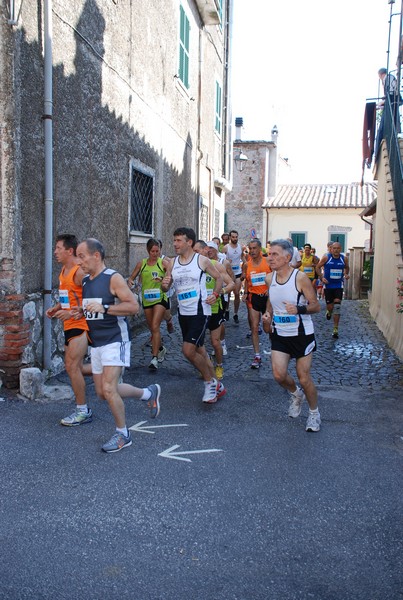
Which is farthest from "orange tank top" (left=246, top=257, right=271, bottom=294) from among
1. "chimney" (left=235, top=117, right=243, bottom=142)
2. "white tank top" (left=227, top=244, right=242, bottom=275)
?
"chimney" (left=235, top=117, right=243, bottom=142)

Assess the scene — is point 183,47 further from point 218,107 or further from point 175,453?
point 175,453

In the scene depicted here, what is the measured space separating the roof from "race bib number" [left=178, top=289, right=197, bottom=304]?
30.2 metres

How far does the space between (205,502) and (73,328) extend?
7.76ft

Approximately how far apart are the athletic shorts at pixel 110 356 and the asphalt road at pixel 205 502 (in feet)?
2.38

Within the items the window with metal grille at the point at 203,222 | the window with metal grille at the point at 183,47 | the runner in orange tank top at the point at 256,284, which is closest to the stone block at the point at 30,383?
the runner in orange tank top at the point at 256,284

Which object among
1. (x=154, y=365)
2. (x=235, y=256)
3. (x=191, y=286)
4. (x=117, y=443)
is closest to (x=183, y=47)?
(x=235, y=256)

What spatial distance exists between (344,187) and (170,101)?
29.5 m

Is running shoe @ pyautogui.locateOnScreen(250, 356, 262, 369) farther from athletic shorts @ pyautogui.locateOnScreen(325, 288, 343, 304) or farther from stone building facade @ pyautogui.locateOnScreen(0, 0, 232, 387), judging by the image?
athletic shorts @ pyautogui.locateOnScreen(325, 288, 343, 304)

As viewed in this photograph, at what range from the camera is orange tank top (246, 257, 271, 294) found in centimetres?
897

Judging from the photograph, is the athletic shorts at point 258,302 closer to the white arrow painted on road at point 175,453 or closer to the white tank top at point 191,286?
the white tank top at point 191,286

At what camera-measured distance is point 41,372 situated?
21.6 ft

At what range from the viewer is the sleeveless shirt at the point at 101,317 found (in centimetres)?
488

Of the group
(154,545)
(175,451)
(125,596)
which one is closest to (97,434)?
(175,451)

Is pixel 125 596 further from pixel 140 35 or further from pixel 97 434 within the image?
pixel 140 35
